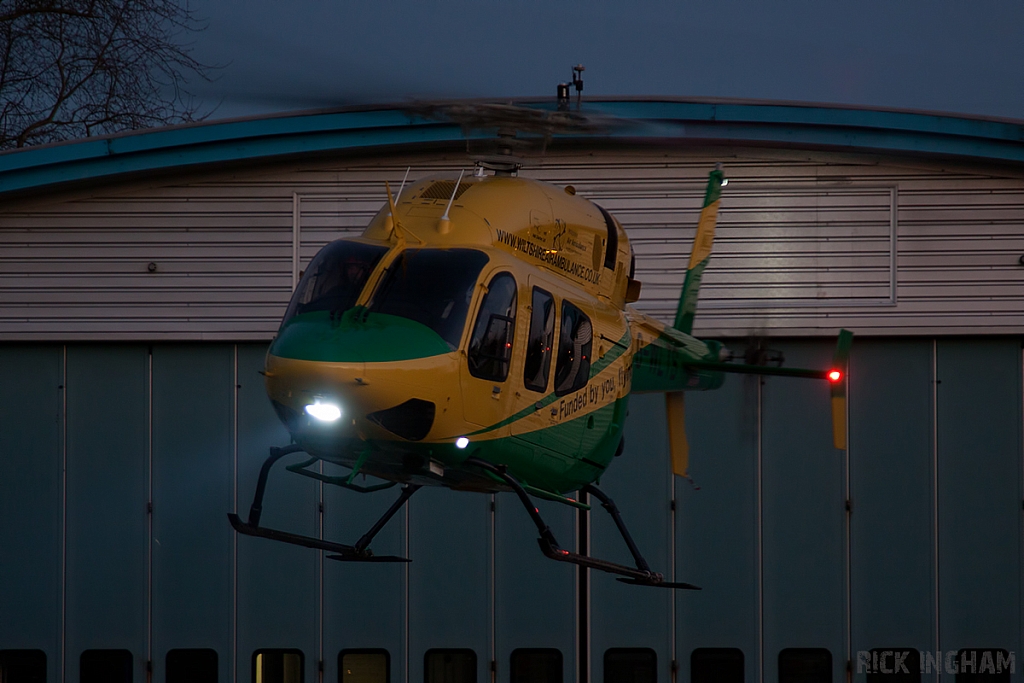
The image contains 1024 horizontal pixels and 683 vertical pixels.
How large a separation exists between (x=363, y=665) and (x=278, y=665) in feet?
2.84

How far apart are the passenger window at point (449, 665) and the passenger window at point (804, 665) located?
3139 millimetres

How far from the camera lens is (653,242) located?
11852 mm

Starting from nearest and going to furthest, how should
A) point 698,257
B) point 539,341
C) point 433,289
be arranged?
point 433,289 → point 539,341 → point 698,257

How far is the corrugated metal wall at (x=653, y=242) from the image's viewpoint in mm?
11766

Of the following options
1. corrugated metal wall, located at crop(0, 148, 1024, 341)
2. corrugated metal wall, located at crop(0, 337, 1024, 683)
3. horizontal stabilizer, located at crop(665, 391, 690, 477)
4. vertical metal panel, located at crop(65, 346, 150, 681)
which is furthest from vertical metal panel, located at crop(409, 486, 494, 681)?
horizontal stabilizer, located at crop(665, 391, 690, 477)

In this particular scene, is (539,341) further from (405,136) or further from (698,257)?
(405,136)

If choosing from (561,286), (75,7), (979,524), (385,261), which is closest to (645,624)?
(979,524)

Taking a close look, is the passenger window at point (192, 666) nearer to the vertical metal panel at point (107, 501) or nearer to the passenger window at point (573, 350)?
the vertical metal panel at point (107, 501)

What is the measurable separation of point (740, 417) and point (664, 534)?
56.7 inches

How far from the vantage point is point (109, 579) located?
11.8 metres

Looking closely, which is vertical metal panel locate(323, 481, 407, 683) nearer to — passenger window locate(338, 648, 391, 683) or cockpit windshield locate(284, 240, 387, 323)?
passenger window locate(338, 648, 391, 683)

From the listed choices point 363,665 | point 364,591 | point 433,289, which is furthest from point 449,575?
point 433,289

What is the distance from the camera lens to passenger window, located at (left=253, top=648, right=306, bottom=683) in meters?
11.8

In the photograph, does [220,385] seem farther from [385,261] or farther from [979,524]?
[979,524]
